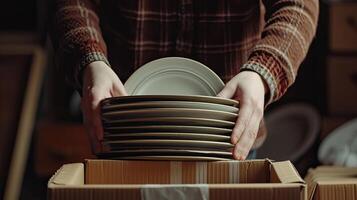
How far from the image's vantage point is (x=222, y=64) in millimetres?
1345

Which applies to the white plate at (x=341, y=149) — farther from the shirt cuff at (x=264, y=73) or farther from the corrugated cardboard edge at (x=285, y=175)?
the corrugated cardboard edge at (x=285, y=175)

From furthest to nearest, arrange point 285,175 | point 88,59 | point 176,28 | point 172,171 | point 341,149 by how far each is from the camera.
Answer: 1. point 341,149
2. point 176,28
3. point 88,59
4. point 172,171
5. point 285,175

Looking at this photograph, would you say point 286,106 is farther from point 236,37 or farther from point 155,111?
point 155,111

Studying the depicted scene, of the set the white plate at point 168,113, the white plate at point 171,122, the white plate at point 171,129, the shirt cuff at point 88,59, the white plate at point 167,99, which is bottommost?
the white plate at point 171,129

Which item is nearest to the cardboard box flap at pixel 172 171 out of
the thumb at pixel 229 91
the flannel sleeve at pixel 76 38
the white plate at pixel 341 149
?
the thumb at pixel 229 91

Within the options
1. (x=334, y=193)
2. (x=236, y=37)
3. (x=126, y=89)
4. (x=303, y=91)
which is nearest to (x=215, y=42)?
(x=236, y=37)

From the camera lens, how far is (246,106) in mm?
1034

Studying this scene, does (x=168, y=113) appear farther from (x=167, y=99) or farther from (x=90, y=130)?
(x=90, y=130)

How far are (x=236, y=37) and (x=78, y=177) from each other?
0.51 metres

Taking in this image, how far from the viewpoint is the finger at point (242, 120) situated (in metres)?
1.02

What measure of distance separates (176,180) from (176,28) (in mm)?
402

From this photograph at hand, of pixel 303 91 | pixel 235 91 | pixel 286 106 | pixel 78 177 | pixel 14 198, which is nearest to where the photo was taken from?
pixel 78 177

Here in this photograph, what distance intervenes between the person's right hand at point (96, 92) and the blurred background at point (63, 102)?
1.69 meters

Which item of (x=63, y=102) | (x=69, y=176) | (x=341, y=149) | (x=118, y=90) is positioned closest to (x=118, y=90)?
(x=118, y=90)
